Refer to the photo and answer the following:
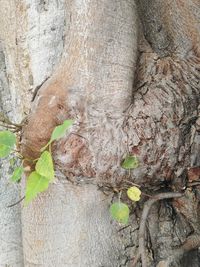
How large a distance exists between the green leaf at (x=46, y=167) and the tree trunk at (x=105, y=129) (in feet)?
0.42

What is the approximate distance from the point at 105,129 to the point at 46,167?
209 mm

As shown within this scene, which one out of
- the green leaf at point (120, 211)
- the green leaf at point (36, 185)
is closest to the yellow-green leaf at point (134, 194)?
the green leaf at point (120, 211)

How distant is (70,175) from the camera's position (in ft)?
3.73

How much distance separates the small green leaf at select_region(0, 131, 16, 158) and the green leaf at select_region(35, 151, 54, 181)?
4.0 inches

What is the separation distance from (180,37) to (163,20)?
69mm

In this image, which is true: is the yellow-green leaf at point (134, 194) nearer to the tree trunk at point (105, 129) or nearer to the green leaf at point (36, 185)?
the tree trunk at point (105, 129)

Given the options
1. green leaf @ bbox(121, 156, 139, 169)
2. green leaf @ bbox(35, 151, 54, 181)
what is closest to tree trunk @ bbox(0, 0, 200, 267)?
green leaf @ bbox(121, 156, 139, 169)

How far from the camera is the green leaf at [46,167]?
0.94 m

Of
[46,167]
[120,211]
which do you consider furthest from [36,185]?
[120,211]

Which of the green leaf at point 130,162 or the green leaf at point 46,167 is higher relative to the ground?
the green leaf at point 46,167

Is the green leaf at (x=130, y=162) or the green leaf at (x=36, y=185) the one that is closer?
the green leaf at (x=36, y=185)

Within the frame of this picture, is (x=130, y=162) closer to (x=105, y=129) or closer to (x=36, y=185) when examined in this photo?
(x=105, y=129)

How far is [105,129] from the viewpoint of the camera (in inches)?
43.7

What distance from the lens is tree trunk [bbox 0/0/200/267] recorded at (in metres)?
1.11
